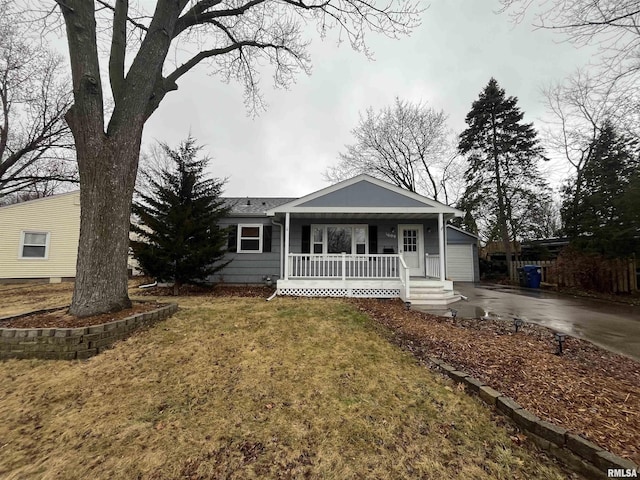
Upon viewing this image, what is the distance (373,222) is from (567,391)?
8.16m

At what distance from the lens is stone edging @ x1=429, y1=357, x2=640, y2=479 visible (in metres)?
2.09

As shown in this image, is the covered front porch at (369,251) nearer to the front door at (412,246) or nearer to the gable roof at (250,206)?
the front door at (412,246)

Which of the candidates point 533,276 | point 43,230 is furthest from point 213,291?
point 533,276

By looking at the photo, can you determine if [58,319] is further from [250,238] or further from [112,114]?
[250,238]

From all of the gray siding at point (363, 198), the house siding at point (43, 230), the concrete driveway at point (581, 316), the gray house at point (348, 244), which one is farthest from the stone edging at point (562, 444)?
the house siding at point (43, 230)

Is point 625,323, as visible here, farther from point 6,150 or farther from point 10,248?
point 6,150

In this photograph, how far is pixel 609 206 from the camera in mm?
10523

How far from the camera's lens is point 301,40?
895cm

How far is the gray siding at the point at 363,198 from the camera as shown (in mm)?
9320

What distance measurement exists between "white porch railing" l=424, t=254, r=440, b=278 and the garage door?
6956 mm

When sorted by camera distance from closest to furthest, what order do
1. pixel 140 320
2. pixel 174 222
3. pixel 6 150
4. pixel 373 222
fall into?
pixel 140 320, pixel 174 222, pixel 373 222, pixel 6 150

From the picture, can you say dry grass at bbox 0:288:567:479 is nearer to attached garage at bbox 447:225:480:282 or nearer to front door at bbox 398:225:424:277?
front door at bbox 398:225:424:277

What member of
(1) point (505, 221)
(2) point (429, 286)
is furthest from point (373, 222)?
(1) point (505, 221)

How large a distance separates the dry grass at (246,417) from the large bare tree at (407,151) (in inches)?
803
